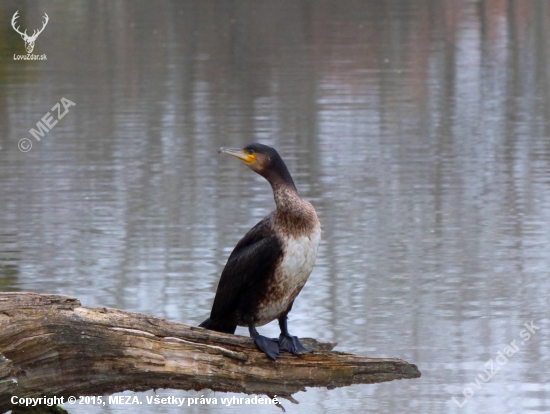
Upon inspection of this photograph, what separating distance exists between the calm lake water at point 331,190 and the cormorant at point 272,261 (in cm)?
94

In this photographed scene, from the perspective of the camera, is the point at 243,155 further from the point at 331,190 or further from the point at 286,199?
the point at 331,190

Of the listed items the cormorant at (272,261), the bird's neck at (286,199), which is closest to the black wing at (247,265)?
the cormorant at (272,261)

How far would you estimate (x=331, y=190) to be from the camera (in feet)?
34.4

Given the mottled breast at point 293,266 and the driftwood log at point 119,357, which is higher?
the mottled breast at point 293,266

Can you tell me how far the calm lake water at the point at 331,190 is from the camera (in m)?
6.88

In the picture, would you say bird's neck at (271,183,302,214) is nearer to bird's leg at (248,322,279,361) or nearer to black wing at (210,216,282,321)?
black wing at (210,216,282,321)

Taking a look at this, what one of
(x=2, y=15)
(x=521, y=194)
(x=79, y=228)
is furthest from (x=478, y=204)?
(x=2, y=15)

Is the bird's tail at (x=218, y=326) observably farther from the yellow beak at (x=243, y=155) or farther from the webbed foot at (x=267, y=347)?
the yellow beak at (x=243, y=155)

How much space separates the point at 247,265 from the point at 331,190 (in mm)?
5576

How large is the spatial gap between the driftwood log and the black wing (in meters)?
0.21

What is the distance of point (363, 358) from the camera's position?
4.94 m

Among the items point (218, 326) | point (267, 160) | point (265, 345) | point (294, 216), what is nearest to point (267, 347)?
point (265, 345)

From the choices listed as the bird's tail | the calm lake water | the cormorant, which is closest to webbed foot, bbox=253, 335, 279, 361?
the cormorant

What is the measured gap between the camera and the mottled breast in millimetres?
4910
